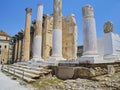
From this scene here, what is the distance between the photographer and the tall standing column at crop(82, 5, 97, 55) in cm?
1137

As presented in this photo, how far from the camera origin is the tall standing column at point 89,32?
1137 cm

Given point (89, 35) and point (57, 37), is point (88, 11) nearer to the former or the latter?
point (89, 35)

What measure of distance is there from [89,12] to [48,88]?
20.1ft

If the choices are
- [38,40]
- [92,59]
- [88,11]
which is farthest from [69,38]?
[92,59]

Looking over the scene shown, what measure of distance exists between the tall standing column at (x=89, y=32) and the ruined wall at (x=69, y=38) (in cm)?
1411

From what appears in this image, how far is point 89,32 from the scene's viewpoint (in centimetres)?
1151

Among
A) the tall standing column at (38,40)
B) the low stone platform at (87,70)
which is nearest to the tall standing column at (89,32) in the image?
the low stone platform at (87,70)

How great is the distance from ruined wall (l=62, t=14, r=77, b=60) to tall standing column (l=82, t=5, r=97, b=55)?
46.3 feet

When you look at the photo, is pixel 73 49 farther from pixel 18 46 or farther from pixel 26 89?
pixel 18 46

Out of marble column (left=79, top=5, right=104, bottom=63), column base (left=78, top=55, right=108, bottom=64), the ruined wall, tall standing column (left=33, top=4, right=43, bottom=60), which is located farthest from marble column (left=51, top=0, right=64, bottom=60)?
the ruined wall

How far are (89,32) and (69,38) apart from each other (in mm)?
15315

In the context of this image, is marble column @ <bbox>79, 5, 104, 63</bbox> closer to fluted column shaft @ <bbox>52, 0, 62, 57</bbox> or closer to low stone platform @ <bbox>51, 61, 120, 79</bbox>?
low stone platform @ <bbox>51, 61, 120, 79</bbox>

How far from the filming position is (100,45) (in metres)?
A: 15.5

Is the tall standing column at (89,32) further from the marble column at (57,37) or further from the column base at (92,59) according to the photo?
the marble column at (57,37)
